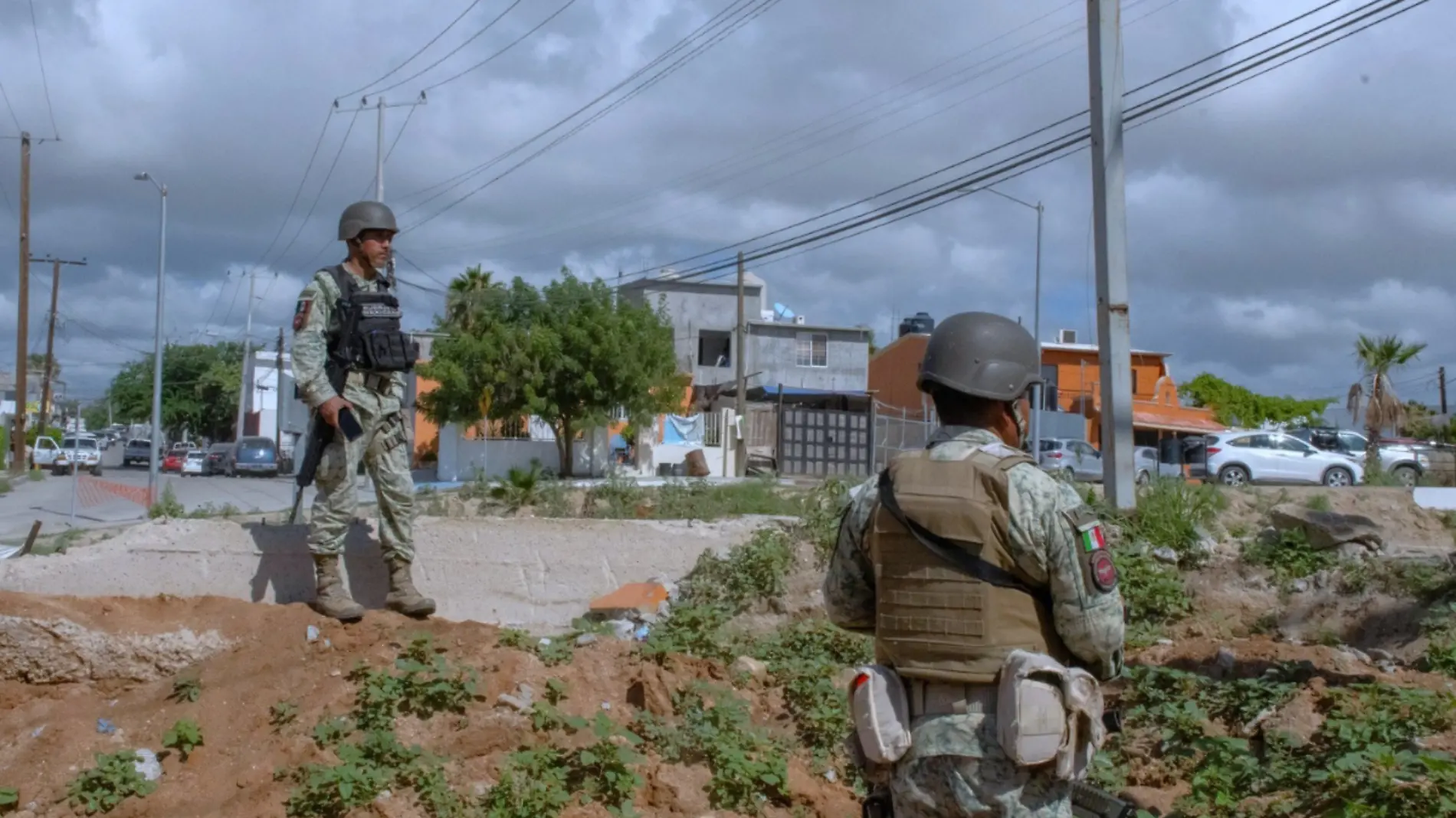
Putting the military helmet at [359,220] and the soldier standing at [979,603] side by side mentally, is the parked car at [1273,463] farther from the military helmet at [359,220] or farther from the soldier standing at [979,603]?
the soldier standing at [979,603]

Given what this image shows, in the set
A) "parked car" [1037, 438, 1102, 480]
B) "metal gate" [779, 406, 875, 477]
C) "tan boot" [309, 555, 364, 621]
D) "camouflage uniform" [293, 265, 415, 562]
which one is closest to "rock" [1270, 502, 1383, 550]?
"camouflage uniform" [293, 265, 415, 562]

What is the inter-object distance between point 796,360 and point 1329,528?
138 ft

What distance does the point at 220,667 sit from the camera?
17.8 feet

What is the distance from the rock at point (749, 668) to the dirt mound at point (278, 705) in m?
0.12

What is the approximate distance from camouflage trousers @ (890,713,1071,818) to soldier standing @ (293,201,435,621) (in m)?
3.66

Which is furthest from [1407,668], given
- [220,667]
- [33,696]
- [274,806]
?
[33,696]

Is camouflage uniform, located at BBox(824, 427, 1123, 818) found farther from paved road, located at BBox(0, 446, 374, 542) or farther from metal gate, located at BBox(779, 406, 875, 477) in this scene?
metal gate, located at BBox(779, 406, 875, 477)

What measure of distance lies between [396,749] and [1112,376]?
6988 millimetres

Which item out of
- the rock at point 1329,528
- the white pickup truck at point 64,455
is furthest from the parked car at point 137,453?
the rock at point 1329,528

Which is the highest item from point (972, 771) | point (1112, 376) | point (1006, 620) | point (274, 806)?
point (1112, 376)

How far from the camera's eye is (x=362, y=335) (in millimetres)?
5941

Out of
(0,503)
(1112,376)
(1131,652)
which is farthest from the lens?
(0,503)

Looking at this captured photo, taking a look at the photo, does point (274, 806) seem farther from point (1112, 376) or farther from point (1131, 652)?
point (1112, 376)

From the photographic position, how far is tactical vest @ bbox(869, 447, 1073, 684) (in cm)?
271
